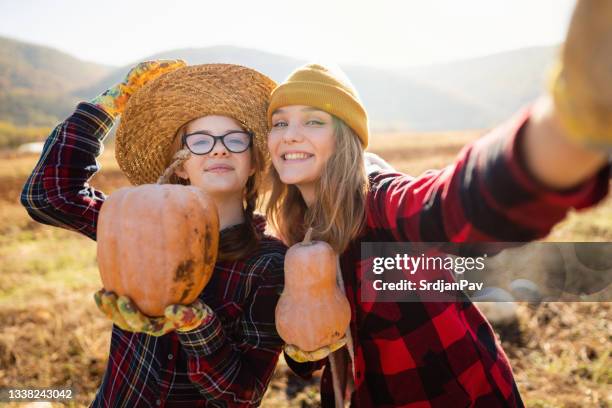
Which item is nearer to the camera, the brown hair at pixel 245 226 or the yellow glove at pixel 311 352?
the yellow glove at pixel 311 352

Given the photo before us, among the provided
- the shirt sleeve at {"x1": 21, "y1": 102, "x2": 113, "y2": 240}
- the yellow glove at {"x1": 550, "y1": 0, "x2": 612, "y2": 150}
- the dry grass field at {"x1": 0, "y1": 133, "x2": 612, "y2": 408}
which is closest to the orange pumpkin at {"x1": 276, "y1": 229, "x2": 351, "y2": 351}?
the yellow glove at {"x1": 550, "y1": 0, "x2": 612, "y2": 150}

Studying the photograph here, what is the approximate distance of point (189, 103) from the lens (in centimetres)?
249

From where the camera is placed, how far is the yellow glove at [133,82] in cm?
267

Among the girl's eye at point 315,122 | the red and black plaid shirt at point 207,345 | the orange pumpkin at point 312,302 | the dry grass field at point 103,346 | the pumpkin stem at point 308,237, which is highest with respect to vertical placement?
the girl's eye at point 315,122

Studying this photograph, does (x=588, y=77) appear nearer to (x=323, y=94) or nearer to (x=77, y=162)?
(x=323, y=94)

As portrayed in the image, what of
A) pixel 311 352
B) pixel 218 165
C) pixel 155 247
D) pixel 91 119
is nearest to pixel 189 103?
pixel 218 165

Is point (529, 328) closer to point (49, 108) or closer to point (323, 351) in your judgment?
point (323, 351)

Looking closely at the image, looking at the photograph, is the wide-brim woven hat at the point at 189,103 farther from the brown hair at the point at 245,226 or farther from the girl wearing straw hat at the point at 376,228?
the girl wearing straw hat at the point at 376,228

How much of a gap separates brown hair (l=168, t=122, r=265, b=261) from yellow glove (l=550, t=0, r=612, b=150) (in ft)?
5.75

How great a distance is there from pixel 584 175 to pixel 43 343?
479 cm

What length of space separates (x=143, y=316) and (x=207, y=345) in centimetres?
33

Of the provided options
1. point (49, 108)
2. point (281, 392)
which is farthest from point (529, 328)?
point (49, 108)

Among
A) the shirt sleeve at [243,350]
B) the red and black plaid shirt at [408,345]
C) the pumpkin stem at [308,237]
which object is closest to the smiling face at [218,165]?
the shirt sleeve at [243,350]

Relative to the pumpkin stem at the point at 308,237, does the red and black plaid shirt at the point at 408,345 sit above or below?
below
